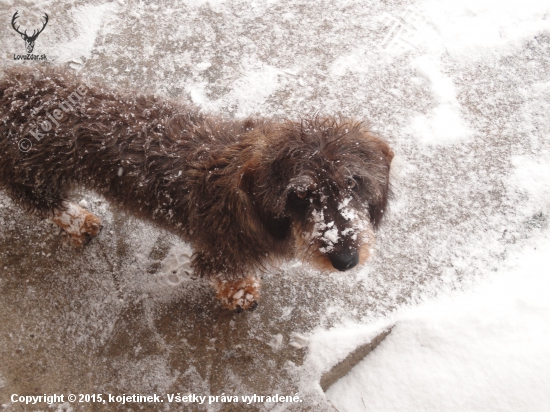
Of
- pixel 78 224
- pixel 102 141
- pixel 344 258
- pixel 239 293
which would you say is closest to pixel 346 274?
pixel 239 293

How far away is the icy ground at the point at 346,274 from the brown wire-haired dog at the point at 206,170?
0.64 m

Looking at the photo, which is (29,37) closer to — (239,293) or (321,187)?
(239,293)

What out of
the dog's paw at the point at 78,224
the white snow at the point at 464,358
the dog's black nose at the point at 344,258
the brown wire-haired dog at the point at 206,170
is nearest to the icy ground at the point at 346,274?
the white snow at the point at 464,358

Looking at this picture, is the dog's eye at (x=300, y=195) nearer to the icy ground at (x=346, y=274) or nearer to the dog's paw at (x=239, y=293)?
the icy ground at (x=346, y=274)

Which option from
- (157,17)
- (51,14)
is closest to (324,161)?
(157,17)

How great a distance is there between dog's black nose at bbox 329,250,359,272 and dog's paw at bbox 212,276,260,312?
113cm

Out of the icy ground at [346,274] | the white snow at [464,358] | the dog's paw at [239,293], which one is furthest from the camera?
the dog's paw at [239,293]

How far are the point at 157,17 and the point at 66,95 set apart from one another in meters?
2.49

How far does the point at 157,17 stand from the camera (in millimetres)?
4492

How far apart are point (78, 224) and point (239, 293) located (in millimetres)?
1517

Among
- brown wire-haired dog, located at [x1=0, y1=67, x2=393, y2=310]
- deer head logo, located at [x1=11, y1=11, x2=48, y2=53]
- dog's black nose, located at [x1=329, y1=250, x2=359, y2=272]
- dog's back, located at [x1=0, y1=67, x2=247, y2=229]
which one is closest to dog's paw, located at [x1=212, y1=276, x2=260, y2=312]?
brown wire-haired dog, located at [x1=0, y1=67, x2=393, y2=310]

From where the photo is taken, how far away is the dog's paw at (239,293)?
9.63 ft

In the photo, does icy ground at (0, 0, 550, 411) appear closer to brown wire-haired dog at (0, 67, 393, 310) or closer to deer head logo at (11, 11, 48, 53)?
deer head logo at (11, 11, 48, 53)

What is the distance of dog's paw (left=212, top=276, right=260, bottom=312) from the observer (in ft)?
9.63
